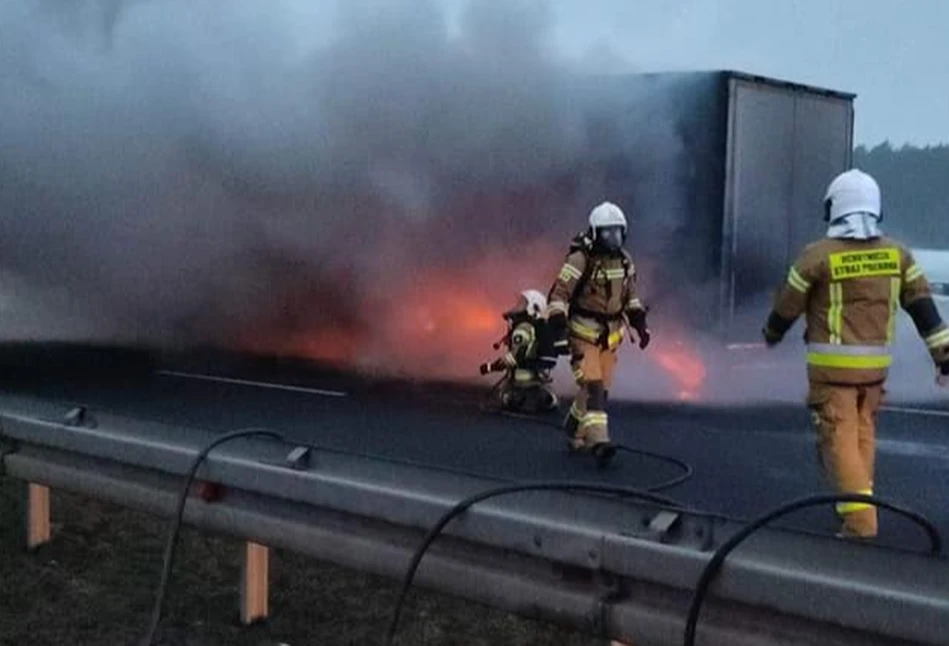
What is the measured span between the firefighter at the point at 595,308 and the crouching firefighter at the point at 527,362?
1.97 m

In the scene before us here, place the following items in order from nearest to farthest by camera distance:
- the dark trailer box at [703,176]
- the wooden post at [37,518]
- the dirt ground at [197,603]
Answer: the dirt ground at [197,603] → the wooden post at [37,518] → the dark trailer box at [703,176]

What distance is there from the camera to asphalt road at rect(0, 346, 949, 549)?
7902mm

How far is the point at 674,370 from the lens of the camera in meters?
13.2

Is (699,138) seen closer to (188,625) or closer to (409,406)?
(409,406)

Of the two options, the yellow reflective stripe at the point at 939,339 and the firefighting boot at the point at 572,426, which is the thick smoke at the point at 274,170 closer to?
the firefighting boot at the point at 572,426

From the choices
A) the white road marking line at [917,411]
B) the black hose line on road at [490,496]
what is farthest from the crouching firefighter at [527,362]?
the black hose line on road at [490,496]

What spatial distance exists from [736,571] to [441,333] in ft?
37.3

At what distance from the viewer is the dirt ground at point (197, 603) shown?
479 centimetres

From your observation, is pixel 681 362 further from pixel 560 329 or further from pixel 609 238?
pixel 609 238

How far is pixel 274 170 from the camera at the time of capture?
1247 centimetres

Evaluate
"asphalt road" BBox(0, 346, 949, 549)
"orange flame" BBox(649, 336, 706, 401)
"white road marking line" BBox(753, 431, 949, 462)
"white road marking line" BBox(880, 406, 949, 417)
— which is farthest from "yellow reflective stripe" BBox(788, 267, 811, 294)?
"orange flame" BBox(649, 336, 706, 401)

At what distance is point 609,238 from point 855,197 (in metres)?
2.52

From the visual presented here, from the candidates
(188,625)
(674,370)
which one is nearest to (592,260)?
(188,625)

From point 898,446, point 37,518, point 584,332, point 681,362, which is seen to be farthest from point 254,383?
point 37,518
